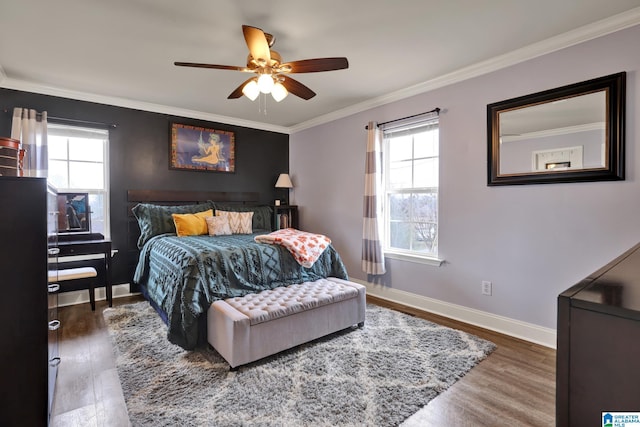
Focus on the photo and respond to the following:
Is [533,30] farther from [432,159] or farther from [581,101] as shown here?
[432,159]

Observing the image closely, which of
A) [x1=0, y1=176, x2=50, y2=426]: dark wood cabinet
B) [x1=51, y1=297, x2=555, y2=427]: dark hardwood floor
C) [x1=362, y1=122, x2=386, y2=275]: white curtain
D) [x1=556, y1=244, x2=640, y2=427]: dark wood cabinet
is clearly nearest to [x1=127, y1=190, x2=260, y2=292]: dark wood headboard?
[x1=51, y1=297, x2=555, y2=427]: dark hardwood floor

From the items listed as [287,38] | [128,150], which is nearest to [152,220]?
[128,150]

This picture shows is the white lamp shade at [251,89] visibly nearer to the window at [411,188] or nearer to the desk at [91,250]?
the window at [411,188]

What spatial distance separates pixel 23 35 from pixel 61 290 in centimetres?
251

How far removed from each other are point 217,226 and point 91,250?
1.28 metres

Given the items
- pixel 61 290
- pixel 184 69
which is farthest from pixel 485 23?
pixel 61 290

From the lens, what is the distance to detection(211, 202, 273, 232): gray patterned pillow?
4348mm

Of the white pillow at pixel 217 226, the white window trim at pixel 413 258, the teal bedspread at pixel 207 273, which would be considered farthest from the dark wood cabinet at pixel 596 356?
the white pillow at pixel 217 226

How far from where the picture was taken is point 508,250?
2.75 metres

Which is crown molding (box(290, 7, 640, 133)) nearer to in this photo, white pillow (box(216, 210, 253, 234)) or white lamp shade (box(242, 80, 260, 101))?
white lamp shade (box(242, 80, 260, 101))

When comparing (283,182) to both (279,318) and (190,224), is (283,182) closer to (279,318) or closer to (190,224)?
(190,224)

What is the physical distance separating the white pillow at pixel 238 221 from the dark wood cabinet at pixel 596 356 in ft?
12.1

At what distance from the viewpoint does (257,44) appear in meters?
1.97

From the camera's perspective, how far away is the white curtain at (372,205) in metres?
3.66
